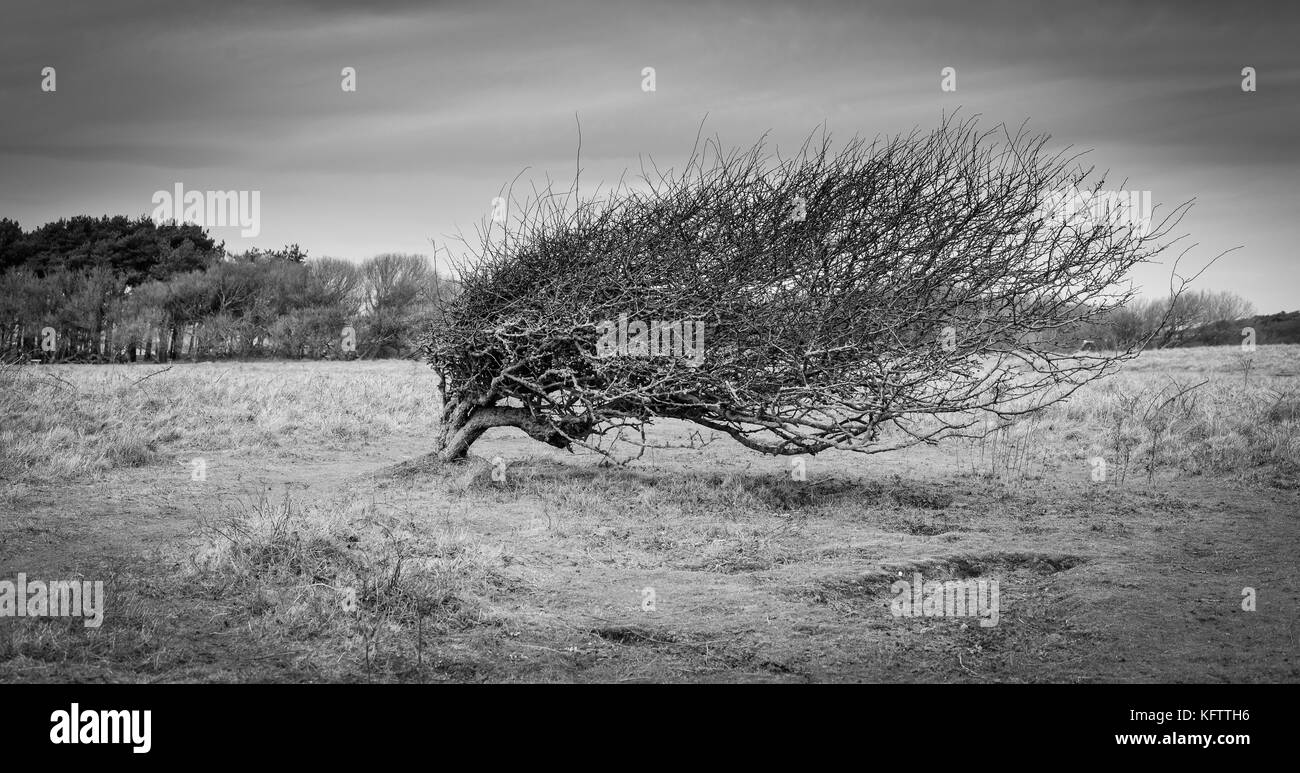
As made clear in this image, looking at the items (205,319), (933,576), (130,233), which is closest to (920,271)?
(933,576)

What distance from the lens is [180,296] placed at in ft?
123

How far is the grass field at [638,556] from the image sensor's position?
507cm

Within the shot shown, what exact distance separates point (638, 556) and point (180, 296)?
3613 cm

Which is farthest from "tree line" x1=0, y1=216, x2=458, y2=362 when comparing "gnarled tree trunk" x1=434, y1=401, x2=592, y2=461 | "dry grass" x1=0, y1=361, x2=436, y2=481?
"gnarled tree trunk" x1=434, y1=401, x2=592, y2=461

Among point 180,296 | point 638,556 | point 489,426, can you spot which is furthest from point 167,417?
point 180,296

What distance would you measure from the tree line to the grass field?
74.1ft

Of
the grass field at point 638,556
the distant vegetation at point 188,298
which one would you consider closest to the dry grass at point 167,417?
the grass field at point 638,556

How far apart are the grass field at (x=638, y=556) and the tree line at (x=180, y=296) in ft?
74.1

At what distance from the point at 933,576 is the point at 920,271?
3.76m

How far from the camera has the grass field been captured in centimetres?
507

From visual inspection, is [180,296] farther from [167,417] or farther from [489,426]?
[489,426]

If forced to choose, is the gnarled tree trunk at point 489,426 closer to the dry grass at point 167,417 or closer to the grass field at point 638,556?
the grass field at point 638,556

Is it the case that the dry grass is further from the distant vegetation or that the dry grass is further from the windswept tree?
the distant vegetation

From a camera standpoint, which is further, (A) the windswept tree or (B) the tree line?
(B) the tree line
